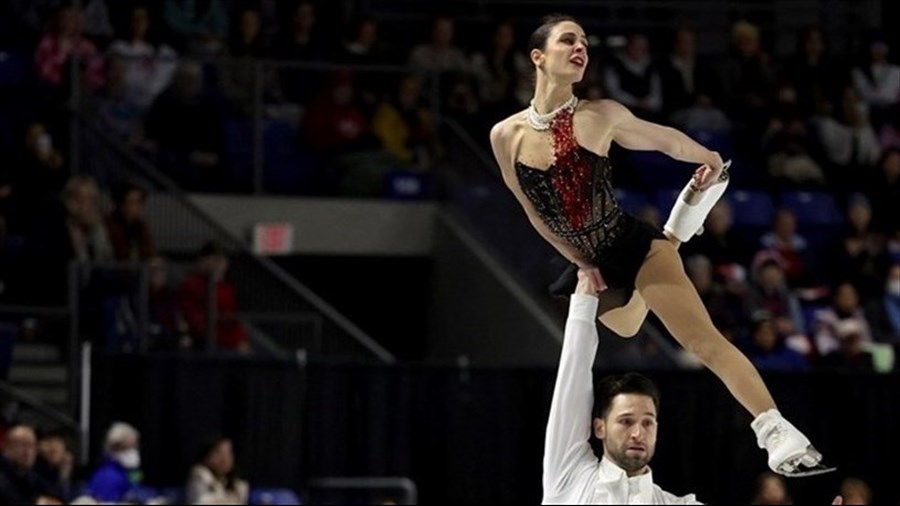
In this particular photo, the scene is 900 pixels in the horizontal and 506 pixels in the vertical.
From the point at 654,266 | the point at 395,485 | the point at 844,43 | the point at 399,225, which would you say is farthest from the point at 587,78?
the point at 654,266

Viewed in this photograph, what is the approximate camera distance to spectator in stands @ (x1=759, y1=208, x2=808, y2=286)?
1508 centimetres

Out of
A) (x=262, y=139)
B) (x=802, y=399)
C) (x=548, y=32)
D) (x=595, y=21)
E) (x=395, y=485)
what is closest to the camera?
(x=548, y=32)

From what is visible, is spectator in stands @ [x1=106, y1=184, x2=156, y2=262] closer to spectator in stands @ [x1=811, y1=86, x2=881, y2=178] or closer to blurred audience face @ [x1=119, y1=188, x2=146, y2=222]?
blurred audience face @ [x1=119, y1=188, x2=146, y2=222]

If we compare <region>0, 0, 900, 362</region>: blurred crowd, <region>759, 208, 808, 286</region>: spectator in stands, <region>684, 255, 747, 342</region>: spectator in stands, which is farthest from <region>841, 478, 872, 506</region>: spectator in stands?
<region>759, 208, 808, 286</region>: spectator in stands

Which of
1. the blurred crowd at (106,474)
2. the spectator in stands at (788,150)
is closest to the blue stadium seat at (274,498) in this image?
the blurred crowd at (106,474)

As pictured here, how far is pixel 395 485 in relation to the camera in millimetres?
12438

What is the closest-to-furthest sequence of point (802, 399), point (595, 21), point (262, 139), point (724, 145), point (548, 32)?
point (548, 32)
point (802, 399)
point (262, 139)
point (724, 145)
point (595, 21)

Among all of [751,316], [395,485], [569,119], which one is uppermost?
[569,119]

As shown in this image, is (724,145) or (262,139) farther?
(724,145)

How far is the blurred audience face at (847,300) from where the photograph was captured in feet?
47.7

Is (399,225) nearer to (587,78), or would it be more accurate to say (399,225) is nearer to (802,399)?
(587,78)

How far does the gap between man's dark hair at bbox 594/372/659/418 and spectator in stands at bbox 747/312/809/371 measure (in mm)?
7358

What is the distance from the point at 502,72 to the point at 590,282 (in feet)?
31.5

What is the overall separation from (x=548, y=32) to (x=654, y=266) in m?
0.84
